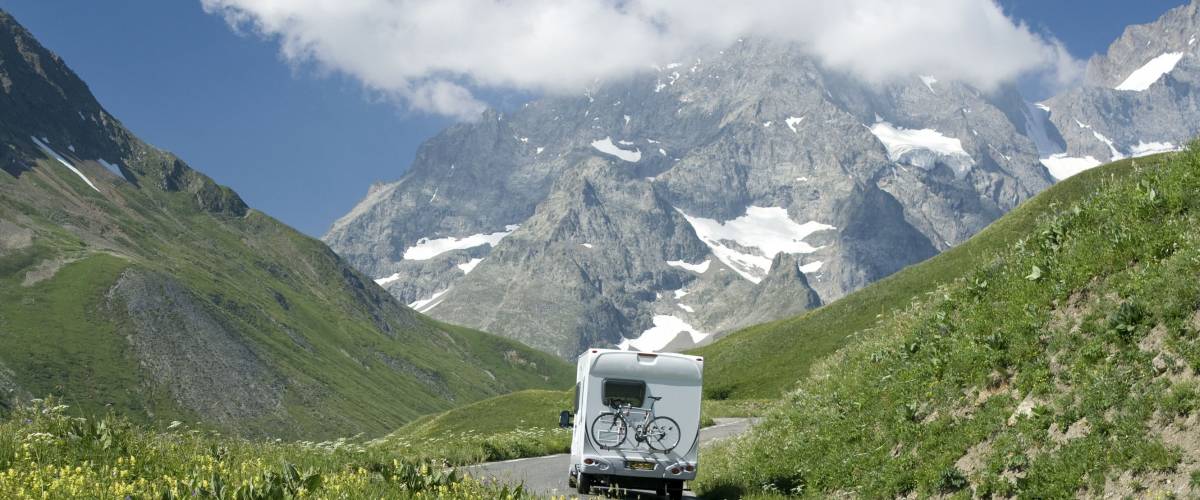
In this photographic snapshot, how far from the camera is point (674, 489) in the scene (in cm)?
2114

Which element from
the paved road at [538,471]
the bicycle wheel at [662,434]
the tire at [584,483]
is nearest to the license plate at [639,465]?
the bicycle wheel at [662,434]

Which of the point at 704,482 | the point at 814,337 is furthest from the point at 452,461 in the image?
the point at 814,337

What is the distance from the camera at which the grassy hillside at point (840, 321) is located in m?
70.4

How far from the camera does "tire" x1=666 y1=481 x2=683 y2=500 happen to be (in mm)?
21016

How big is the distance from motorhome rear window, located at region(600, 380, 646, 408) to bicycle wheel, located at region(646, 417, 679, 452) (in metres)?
0.63

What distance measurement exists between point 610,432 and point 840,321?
2362 inches

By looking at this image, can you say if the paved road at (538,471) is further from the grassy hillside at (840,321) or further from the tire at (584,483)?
the grassy hillside at (840,321)

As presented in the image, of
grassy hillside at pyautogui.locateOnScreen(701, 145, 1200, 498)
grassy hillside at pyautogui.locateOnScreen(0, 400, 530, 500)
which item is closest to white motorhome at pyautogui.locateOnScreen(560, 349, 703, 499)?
grassy hillside at pyautogui.locateOnScreen(701, 145, 1200, 498)

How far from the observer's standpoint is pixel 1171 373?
1341 centimetres

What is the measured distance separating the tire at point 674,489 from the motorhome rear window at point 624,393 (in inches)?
78.9

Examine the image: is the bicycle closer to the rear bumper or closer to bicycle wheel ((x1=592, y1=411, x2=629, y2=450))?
bicycle wheel ((x1=592, y1=411, x2=629, y2=450))

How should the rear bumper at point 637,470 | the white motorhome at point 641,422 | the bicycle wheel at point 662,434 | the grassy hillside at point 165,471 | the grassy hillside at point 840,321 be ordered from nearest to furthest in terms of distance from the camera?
the grassy hillside at point 165,471, the rear bumper at point 637,470, the white motorhome at point 641,422, the bicycle wheel at point 662,434, the grassy hillside at point 840,321

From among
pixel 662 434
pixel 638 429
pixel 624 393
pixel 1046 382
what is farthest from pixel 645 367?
pixel 1046 382

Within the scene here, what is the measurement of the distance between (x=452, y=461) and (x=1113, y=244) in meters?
20.0
